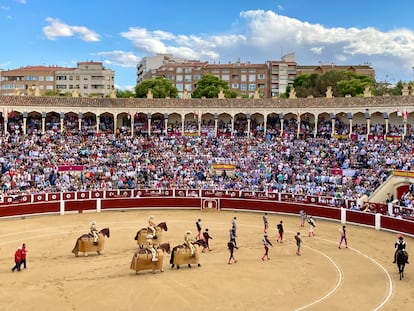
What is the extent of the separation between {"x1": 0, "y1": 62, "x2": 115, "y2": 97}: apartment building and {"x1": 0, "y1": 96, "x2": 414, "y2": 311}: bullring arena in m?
55.8

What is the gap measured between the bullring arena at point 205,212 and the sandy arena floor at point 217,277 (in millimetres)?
65

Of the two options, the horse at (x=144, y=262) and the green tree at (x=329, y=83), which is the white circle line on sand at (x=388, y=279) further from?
the green tree at (x=329, y=83)

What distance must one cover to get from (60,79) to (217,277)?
94910mm

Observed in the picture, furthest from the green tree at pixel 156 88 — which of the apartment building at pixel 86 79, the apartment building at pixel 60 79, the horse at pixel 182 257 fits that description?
the horse at pixel 182 257

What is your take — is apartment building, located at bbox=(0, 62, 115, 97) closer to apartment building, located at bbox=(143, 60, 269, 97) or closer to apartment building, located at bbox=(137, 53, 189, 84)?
apartment building, located at bbox=(143, 60, 269, 97)

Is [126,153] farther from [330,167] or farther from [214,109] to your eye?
[330,167]

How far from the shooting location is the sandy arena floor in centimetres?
1404

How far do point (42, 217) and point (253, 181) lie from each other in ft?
52.0

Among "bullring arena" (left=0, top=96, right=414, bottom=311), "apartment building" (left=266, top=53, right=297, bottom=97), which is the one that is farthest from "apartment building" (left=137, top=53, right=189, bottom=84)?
"bullring arena" (left=0, top=96, right=414, bottom=311)

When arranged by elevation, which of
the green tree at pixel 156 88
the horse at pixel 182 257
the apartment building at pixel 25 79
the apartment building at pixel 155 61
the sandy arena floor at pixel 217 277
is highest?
the apartment building at pixel 155 61

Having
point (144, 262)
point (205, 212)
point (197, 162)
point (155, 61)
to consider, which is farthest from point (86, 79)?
point (144, 262)

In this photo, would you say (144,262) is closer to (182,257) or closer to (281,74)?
(182,257)

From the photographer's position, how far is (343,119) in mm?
48312

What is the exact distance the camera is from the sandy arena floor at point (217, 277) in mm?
14039
